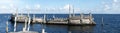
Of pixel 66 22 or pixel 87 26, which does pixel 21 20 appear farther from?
pixel 87 26

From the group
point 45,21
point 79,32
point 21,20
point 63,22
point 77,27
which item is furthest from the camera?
point 21,20

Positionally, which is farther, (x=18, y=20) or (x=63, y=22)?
(x=18, y=20)

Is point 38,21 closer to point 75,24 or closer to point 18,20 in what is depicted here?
point 18,20

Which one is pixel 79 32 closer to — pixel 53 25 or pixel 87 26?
pixel 87 26

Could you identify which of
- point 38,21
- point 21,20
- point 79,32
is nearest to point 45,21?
Result: point 38,21

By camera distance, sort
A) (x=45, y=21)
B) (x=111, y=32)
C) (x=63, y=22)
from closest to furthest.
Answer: (x=111, y=32)
(x=63, y=22)
(x=45, y=21)

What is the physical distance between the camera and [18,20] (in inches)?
6457

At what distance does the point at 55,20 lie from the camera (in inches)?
5689

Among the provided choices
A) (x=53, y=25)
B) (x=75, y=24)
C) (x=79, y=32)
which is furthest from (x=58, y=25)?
(x=79, y=32)

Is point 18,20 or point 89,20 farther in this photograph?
point 18,20

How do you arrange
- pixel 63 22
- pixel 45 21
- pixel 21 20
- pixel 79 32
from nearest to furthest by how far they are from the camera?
pixel 79 32
pixel 63 22
pixel 45 21
pixel 21 20

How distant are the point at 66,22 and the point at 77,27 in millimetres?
9628

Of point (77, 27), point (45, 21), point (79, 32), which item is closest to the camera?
point (79, 32)

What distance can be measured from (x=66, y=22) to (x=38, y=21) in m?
25.5
